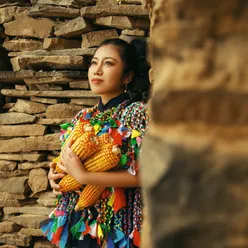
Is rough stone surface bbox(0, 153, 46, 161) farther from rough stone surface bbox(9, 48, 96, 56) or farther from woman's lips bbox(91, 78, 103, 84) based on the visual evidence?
woman's lips bbox(91, 78, 103, 84)

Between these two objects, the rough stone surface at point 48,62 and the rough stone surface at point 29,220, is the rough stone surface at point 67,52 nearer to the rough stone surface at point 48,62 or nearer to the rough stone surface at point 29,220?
the rough stone surface at point 48,62

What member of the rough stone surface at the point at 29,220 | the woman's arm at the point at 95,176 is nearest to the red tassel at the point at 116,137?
the woman's arm at the point at 95,176

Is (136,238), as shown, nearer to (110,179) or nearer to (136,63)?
(110,179)

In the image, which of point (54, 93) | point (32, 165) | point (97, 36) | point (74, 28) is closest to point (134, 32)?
point (97, 36)

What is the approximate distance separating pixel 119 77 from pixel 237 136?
1324mm

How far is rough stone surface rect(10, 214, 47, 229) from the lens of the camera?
93.0 inches

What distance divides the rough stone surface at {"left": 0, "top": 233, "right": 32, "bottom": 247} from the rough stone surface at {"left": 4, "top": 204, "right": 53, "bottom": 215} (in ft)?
0.43

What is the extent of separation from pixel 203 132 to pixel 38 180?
1.95m

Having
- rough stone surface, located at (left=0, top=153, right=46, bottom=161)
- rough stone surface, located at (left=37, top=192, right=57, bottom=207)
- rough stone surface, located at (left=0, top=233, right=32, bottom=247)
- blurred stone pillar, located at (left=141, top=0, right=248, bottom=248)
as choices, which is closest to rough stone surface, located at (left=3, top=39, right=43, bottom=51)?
rough stone surface, located at (left=0, top=153, right=46, bottom=161)

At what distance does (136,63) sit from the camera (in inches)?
75.3

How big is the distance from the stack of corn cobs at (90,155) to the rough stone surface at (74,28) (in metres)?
0.77

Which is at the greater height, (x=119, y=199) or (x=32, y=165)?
(x=32, y=165)

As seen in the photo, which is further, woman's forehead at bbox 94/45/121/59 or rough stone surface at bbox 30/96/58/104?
rough stone surface at bbox 30/96/58/104

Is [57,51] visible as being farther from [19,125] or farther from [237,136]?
[237,136]
